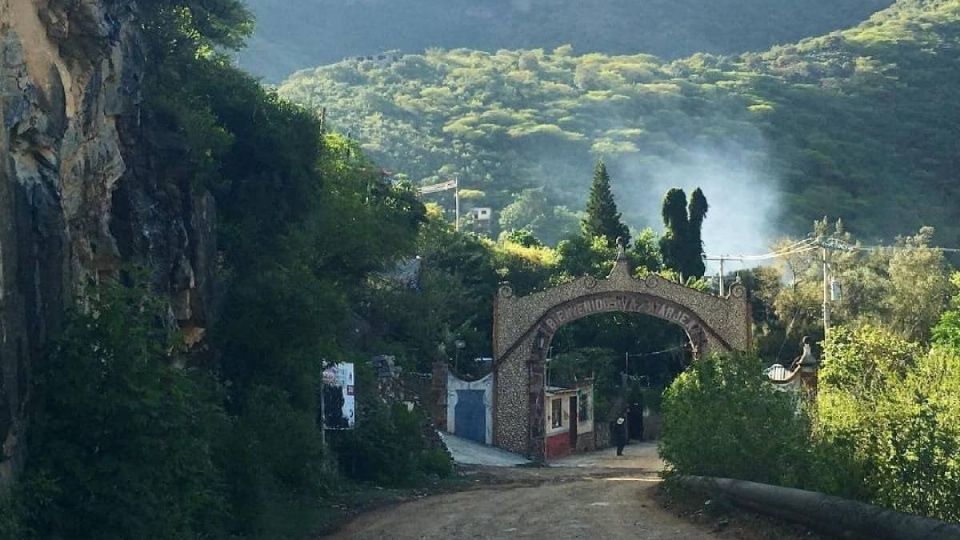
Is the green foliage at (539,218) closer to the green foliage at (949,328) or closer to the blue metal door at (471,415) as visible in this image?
the blue metal door at (471,415)

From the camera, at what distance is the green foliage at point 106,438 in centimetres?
1483

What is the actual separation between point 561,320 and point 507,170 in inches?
3895

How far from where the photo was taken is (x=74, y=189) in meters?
18.5

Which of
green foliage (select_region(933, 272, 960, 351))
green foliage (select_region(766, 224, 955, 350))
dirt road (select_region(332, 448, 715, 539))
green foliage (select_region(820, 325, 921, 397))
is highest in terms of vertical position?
green foliage (select_region(766, 224, 955, 350))

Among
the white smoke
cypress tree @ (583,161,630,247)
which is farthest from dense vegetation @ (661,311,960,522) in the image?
the white smoke

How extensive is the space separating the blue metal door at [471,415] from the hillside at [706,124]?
60484mm

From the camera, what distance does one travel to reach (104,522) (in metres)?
14.9

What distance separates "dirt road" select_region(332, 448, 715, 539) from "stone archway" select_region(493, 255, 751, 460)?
55.8ft

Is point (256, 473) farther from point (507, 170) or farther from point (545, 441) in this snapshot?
point (507, 170)

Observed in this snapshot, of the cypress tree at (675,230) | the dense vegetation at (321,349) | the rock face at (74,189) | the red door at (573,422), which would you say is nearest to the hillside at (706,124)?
the dense vegetation at (321,349)

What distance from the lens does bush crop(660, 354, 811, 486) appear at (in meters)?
20.2

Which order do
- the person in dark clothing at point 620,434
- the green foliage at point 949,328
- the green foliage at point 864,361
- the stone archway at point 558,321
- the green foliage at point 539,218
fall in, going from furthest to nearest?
the green foliage at point 539,218 → the person in dark clothing at point 620,434 → the stone archway at point 558,321 → the green foliage at point 949,328 → the green foliage at point 864,361

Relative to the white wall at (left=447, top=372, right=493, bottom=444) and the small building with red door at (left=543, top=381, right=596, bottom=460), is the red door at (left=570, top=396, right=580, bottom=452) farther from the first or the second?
the white wall at (left=447, top=372, right=493, bottom=444)

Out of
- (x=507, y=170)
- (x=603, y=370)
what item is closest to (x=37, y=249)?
(x=603, y=370)
